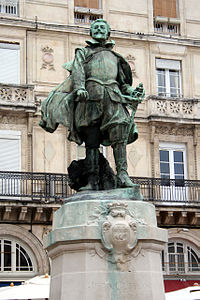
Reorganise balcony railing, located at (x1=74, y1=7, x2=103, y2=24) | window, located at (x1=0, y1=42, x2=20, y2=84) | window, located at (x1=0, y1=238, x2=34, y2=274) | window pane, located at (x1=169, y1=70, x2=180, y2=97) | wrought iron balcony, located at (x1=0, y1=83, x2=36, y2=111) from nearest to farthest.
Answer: window, located at (x1=0, y1=238, x2=34, y2=274), wrought iron balcony, located at (x1=0, y1=83, x2=36, y2=111), window, located at (x1=0, y1=42, x2=20, y2=84), balcony railing, located at (x1=74, y1=7, x2=103, y2=24), window pane, located at (x1=169, y1=70, x2=180, y2=97)

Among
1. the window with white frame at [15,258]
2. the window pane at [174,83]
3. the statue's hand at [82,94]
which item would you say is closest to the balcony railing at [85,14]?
the window pane at [174,83]

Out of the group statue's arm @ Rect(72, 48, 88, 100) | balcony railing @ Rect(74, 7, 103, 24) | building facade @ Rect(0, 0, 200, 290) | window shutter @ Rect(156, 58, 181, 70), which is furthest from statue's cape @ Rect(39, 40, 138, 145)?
window shutter @ Rect(156, 58, 181, 70)

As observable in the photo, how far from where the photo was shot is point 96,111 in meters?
7.60

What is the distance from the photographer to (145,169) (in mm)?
23266

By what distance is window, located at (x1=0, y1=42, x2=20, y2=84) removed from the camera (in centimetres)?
2256

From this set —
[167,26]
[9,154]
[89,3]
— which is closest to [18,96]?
[9,154]

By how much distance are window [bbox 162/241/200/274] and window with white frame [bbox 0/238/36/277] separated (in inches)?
173

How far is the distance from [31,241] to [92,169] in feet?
46.3

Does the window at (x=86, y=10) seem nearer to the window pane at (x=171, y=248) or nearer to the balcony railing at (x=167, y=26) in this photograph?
the balcony railing at (x=167, y=26)

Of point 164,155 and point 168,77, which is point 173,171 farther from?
point 168,77

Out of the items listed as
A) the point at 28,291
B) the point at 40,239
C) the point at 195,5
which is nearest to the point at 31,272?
the point at 40,239

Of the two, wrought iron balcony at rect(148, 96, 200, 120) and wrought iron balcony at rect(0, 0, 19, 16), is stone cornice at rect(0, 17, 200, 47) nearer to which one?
wrought iron balcony at rect(0, 0, 19, 16)

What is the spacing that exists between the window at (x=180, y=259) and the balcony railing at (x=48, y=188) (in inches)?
61.4

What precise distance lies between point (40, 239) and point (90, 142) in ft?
46.3
